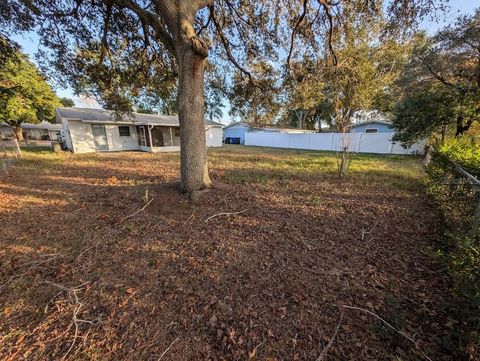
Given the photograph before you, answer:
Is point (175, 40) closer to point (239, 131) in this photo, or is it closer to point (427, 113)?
point (427, 113)

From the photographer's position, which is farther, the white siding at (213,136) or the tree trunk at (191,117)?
the white siding at (213,136)

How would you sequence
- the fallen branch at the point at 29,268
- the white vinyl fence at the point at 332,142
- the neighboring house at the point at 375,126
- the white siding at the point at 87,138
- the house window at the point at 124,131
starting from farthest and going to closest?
the neighboring house at the point at 375,126, the house window at the point at 124,131, the white vinyl fence at the point at 332,142, the white siding at the point at 87,138, the fallen branch at the point at 29,268

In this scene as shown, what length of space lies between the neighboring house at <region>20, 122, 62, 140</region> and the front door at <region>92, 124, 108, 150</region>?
948 inches

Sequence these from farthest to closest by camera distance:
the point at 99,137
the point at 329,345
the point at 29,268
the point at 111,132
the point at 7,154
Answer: the point at 111,132
the point at 99,137
the point at 7,154
the point at 29,268
the point at 329,345

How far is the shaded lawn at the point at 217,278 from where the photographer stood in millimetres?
1786

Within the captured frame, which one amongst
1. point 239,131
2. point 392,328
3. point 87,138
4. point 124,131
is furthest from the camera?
point 239,131

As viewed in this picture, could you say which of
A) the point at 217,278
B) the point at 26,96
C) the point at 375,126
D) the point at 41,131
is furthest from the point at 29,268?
the point at 41,131

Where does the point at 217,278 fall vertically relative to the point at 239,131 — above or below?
below

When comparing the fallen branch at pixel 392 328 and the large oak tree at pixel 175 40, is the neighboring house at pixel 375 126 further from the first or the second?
the fallen branch at pixel 392 328

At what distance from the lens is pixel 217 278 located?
99.1 inches

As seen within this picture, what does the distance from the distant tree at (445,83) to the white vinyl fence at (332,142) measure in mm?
2171

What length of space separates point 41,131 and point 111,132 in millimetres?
27487

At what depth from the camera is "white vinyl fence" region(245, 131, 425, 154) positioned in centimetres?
1478

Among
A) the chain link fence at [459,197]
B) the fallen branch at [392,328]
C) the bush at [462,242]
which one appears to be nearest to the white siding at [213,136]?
the bush at [462,242]
